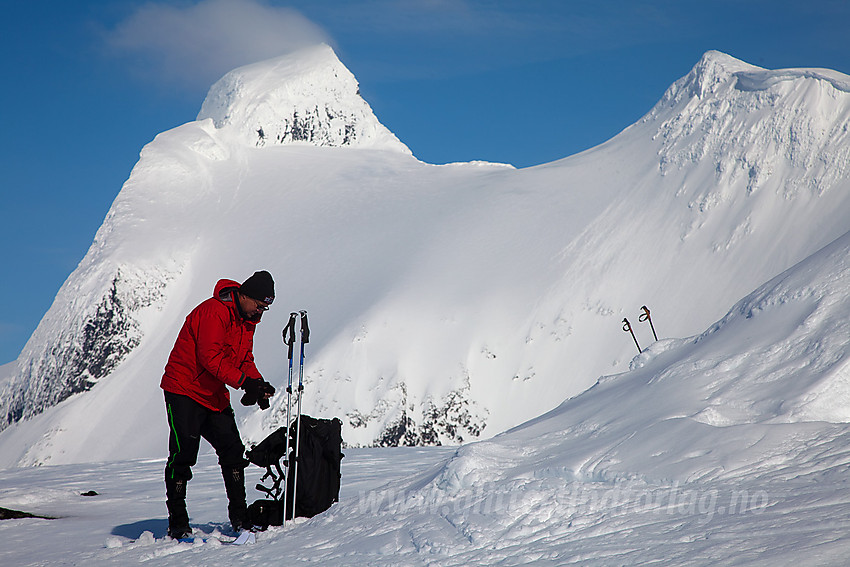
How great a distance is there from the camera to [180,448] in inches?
202

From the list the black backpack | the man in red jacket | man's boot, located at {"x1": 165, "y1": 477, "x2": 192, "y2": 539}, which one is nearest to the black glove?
the man in red jacket

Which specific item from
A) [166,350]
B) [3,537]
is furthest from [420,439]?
[3,537]

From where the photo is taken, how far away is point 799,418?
4.60 m

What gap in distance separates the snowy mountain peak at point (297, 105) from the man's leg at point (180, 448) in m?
58.6

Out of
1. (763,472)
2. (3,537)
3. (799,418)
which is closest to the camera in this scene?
(763,472)

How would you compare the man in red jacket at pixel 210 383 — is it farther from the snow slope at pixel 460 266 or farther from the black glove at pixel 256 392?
the snow slope at pixel 460 266

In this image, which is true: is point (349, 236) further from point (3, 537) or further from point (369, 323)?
point (3, 537)

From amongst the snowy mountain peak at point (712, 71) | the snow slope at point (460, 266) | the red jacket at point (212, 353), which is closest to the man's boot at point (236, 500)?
the red jacket at point (212, 353)

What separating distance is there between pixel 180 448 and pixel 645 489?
128 inches

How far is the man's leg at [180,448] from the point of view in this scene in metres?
5.14

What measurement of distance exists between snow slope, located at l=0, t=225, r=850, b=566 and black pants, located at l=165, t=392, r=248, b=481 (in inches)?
22.4

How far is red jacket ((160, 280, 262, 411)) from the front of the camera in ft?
16.7

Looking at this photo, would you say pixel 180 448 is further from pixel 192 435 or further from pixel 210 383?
pixel 210 383

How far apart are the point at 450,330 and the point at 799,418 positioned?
30242mm
